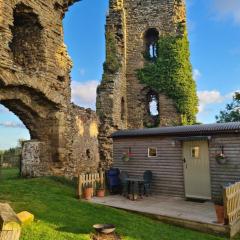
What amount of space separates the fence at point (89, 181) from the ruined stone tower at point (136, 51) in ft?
33.5

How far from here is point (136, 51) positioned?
1037 inches

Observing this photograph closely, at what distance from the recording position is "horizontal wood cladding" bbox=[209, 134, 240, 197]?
36.1 feet

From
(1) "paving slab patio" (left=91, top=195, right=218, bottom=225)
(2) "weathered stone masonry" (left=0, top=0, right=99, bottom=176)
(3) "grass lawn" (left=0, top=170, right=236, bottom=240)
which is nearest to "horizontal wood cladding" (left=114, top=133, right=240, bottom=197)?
(1) "paving slab patio" (left=91, top=195, right=218, bottom=225)

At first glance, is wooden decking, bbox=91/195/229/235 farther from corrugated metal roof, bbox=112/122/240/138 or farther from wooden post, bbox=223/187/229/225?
corrugated metal roof, bbox=112/122/240/138

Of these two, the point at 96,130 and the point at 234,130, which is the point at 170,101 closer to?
the point at 96,130

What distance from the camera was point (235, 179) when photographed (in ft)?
36.0

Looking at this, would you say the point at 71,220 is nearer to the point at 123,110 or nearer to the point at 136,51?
the point at 123,110

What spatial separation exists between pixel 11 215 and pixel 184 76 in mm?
23635

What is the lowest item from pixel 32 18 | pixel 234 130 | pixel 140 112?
pixel 234 130

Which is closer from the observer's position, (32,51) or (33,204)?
(33,204)

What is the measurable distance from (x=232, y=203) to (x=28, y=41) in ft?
37.8

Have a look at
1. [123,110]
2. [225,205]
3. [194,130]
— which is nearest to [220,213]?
[225,205]

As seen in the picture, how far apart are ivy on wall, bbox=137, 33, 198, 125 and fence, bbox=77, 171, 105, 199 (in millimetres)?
12457

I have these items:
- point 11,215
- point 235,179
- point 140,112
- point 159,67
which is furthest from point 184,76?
point 11,215
